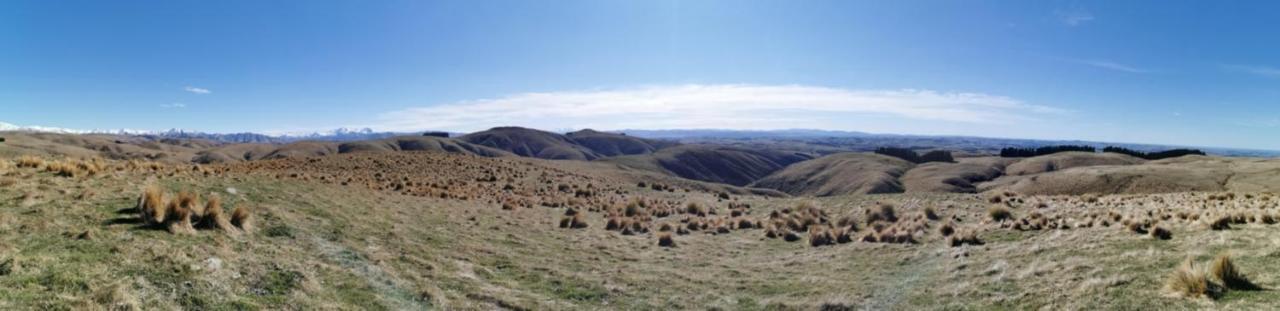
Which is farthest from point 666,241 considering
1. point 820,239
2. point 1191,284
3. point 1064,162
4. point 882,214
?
point 1064,162

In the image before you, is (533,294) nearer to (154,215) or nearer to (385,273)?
(385,273)

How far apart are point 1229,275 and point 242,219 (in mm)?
17476

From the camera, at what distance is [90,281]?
7.01 m

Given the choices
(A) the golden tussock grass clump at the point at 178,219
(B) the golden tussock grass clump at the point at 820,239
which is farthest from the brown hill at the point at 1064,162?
(A) the golden tussock grass clump at the point at 178,219

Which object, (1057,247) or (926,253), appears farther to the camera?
(926,253)

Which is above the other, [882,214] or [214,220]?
[214,220]

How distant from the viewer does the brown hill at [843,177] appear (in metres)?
107

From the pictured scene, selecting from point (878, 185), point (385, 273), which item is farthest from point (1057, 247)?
point (878, 185)

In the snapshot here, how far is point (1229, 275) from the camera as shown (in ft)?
24.9

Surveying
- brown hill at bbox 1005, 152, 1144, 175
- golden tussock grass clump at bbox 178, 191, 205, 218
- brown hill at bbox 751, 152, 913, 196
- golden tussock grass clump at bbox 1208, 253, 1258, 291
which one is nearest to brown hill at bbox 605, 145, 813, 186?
brown hill at bbox 751, 152, 913, 196

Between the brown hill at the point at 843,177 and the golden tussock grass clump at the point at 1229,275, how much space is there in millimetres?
98034

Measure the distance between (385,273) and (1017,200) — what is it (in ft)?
76.7

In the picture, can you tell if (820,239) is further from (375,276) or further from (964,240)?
(375,276)

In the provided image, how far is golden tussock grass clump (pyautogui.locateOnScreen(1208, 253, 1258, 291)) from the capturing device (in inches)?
294
